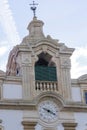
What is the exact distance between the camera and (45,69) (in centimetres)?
3114

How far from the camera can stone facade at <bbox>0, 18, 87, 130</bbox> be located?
96.0 ft

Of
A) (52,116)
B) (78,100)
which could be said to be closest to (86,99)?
(78,100)

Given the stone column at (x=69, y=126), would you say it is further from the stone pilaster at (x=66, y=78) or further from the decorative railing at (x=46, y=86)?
the decorative railing at (x=46, y=86)

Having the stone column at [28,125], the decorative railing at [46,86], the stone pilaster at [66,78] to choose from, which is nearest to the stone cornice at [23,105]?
the stone pilaster at [66,78]

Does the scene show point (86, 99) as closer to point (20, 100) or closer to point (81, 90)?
point (81, 90)

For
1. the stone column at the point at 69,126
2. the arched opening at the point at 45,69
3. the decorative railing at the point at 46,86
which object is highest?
the arched opening at the point at 45,69

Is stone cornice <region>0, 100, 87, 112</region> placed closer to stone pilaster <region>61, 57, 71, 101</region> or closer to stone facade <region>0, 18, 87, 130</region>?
stone facade <region>0, 18, 87, 130</region>

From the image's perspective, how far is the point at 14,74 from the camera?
32281 mm

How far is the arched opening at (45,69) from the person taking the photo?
3077cm

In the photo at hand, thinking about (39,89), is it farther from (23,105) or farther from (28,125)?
(28,125)

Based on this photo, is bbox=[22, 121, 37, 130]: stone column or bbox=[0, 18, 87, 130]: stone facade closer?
bbox=[22, 121, 37, 130]: stone column

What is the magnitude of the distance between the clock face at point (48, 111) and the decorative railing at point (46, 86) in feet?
2.69

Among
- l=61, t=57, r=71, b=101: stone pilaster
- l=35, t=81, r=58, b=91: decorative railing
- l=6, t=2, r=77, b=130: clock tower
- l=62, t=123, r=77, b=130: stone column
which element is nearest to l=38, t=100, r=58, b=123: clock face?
l=6, t=2, r=77, b=130: clock tower

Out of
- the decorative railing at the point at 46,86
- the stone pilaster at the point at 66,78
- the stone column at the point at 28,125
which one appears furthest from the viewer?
the stone pilaster at the point at 66,78
